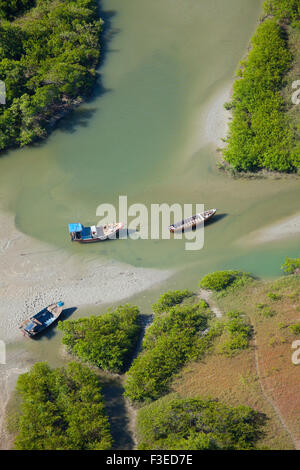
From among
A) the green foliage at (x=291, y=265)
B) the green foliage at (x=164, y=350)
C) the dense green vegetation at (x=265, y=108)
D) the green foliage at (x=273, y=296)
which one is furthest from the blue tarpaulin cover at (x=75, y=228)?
the green foliage at (x=291, y=265)

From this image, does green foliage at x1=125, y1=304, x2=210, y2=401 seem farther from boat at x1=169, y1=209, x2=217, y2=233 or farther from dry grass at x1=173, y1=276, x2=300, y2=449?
boat at x1=169, y1=209, x2=217, y2=233

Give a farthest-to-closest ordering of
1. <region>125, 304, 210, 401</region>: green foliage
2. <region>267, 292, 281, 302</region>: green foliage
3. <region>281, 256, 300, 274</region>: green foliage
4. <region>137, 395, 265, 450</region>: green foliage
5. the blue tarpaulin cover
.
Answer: the blue tarpaulin cover
<region>281, 256, 300, 274</region>: green foliage
<region>267, 292, 281, 302</region>: green foliage
<region>125, 304, 210, 401</region>: green foliage
<region>137, 395, 265, 450</region>: green foliage

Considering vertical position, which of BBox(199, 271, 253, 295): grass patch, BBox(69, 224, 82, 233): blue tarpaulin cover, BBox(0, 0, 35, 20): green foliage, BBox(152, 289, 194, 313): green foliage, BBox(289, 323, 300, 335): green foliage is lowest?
BBox(289, 323, 300, 335): green foliage

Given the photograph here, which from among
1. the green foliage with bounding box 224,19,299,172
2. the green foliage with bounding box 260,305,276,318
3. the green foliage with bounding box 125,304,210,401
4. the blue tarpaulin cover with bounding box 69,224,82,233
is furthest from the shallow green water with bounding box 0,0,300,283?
the green foliage with bounding box 125,304,210,401

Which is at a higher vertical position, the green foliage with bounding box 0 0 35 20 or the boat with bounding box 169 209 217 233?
the green foliage with bounding box 0 0 35 20

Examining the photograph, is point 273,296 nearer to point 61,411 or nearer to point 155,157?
point 61,411
